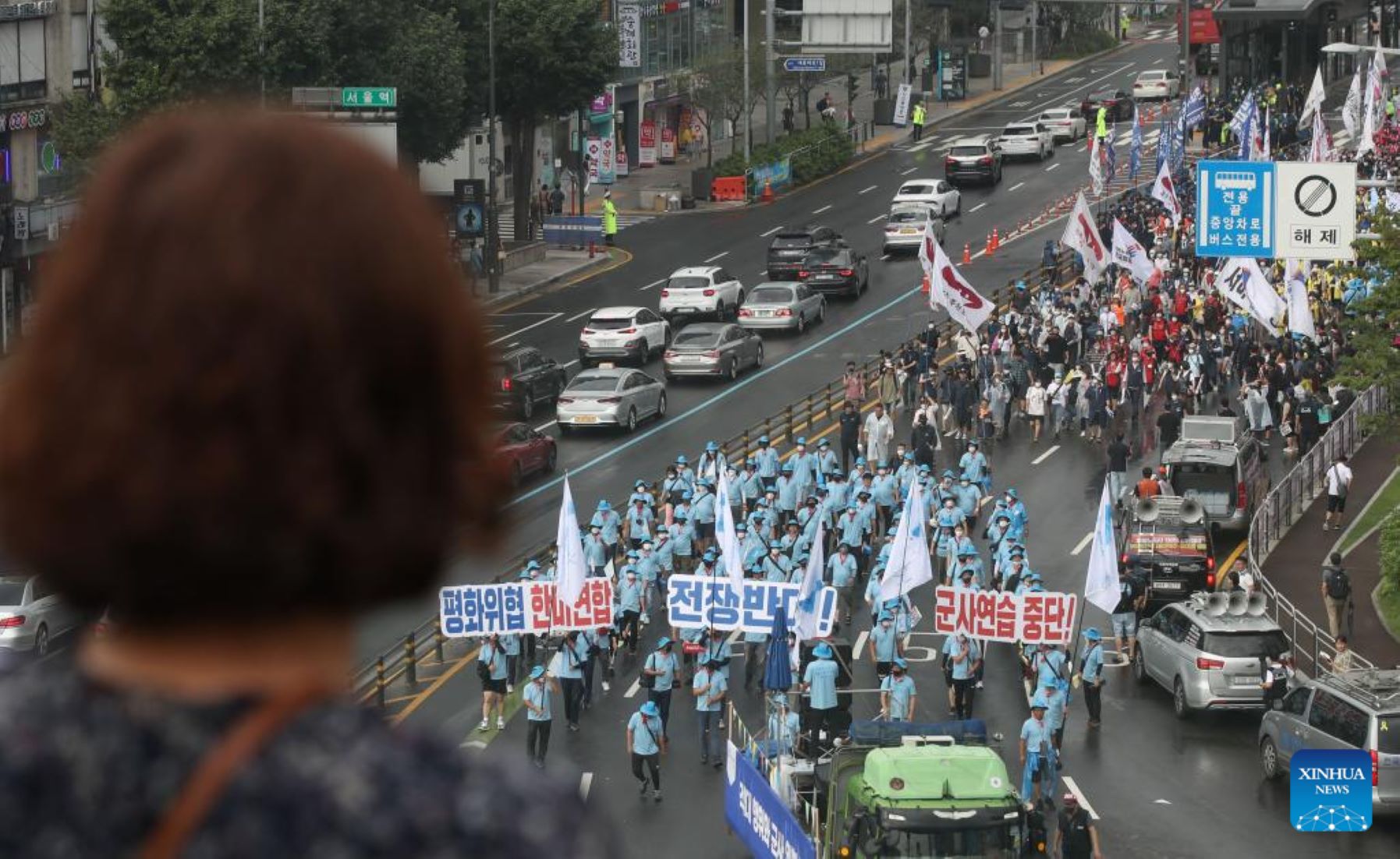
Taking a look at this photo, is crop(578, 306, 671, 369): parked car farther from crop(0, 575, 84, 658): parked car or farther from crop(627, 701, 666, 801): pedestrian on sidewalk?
crop(627, 701, 666, 801): pedestrian on sidewalk

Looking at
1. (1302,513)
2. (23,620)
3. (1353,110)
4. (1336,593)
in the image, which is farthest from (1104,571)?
(1353,110)

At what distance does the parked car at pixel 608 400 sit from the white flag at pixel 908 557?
15425 millimetres

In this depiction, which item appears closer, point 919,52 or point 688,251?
point 688,251

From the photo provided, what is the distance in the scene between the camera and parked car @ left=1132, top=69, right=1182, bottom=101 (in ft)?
303

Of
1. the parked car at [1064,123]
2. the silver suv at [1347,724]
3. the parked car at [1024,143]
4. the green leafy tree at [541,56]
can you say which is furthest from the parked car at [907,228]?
the silver suv at [1347,724]

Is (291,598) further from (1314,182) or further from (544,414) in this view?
(544,414)

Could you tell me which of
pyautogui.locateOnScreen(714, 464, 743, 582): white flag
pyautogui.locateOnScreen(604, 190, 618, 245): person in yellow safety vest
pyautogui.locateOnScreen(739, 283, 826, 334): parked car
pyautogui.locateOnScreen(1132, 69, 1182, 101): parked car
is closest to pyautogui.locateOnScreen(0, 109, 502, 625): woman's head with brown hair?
pyautogui.locateOnScreen(714, 464, 743, 582): white flag

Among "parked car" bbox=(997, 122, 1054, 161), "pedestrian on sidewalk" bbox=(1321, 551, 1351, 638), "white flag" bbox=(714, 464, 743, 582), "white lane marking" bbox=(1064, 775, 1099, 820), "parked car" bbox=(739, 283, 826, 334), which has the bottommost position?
"white lane marking" bbox=(1064, 775, 1099, 820)

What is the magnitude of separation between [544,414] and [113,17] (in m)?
13.7

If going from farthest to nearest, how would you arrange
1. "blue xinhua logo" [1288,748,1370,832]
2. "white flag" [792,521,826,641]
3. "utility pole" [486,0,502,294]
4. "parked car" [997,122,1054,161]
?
"parked car" [997,122,1054,161]
"utility pole" [486,0,502,294]
"white flag" [792,521,826,641]
"blue xinhua logo" [1288,748,1370,832]

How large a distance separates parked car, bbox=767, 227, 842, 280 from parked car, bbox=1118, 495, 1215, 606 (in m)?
24.8

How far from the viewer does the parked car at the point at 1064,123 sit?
82625 mm

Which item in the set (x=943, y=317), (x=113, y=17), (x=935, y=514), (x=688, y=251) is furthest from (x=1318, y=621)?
(x=688, y=251)

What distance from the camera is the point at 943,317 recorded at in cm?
5425
